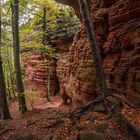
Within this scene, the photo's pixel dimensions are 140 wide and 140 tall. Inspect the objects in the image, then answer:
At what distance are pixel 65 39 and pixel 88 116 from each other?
1565 cm

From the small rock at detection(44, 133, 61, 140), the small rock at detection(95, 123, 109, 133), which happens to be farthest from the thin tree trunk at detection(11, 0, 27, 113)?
the small rock at detection(95, 123, 109, 133)

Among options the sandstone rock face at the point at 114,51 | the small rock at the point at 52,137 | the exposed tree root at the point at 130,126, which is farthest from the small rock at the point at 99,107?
the small rock at the point at 52,137

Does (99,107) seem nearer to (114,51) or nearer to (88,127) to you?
(88,127)

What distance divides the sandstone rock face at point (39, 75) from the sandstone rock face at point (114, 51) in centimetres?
909

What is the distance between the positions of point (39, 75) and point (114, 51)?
55.8 ft

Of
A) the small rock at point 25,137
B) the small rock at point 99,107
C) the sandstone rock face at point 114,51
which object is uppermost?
the sandstone rock face at point 114,51

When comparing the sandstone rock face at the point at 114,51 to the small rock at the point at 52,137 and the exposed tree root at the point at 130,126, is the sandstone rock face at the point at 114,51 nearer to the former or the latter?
the exposed tree root at the point at 130,126

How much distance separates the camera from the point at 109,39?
10305mm

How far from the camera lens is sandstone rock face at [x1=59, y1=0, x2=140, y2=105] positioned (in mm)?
8273

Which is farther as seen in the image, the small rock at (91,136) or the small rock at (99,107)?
the small rock at (99,107)

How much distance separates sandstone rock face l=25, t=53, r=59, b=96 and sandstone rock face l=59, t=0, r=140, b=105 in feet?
29.8

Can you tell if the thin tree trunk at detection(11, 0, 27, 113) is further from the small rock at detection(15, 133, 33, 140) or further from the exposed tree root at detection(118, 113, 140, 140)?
the exposed tree root at detection(118, 113, 140, 140)

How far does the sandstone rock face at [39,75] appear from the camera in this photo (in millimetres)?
23750

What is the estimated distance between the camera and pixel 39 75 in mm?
25594
